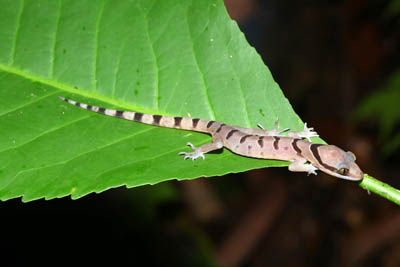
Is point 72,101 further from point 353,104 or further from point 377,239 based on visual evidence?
point 353,104

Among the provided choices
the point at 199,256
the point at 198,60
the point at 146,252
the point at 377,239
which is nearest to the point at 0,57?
the point at 198,60

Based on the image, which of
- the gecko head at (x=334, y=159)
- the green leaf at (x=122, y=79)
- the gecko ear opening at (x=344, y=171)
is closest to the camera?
the green leaf at (x=122, y=79)

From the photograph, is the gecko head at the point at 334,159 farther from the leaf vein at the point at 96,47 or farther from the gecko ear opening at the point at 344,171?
the leaf vein at the point at 96,47

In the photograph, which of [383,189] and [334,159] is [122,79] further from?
[334,159]

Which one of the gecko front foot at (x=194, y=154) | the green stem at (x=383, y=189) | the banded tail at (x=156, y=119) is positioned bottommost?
the green stem at (x=383, y=189)

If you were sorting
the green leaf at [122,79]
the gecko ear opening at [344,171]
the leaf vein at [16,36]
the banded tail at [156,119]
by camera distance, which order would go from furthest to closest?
the gecko ear opening at [344,171], the banded tail at [156,119], the leaf vein at [16,36], the green leaf at [122,79]

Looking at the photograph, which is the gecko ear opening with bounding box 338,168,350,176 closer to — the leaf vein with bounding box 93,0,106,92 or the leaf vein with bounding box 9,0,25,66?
the leaf vein with bounding box 93,0,106,92

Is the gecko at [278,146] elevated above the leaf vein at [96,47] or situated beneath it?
situated beneath

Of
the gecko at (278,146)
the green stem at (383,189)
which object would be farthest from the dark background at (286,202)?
the green stem at (383,189)
